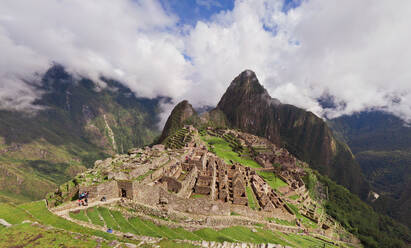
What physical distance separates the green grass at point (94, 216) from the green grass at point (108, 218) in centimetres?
40

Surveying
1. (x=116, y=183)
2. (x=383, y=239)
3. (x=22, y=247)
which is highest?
(x=116, y=183)

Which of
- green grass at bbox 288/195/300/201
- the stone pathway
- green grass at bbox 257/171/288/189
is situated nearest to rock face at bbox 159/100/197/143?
green grass at bbox 257/171/288/189

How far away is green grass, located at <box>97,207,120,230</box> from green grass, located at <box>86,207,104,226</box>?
15.8 inches

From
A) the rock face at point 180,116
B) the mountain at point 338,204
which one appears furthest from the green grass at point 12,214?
the rock face at point 180,116

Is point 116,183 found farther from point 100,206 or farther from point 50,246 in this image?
point 50,246

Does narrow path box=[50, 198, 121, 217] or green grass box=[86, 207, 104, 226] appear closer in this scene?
narrow path box=[50, 198, 121, 217]

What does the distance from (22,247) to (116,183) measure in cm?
1211

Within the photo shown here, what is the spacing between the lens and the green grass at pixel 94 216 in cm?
1858

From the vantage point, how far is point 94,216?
752 inches

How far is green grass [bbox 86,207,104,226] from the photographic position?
61.0 ft

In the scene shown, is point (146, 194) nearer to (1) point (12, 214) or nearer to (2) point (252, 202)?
(1) point (12, 214)

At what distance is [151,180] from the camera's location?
95.2ft

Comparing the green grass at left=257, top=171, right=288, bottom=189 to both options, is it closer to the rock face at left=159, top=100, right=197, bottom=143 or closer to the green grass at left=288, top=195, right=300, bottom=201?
the green grass at left=288, top=195, right=300, bottom=201

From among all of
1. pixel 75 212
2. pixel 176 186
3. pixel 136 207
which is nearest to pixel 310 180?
pixel 176 186
